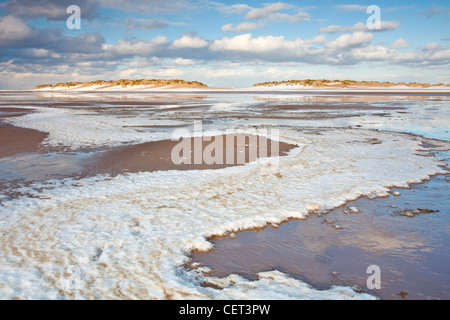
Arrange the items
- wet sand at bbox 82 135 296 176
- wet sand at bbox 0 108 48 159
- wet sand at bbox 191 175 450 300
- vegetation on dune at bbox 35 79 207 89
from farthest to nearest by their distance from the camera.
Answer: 1. vegetation on dune at bbox 35 79 207 89
2. wet sand at bbox 0 108 48 159
3. wet sand at bbox 82 135 296 176
4. wet sand at bbox 191 175 450 300

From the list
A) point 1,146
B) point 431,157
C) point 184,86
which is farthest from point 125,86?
point 431,157

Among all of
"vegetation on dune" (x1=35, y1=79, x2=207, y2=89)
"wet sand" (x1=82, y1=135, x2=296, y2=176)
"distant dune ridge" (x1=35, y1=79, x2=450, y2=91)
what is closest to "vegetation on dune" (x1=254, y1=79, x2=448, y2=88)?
"distant dune ridge" (x1=35, y1=79, x2=450, y2=91)

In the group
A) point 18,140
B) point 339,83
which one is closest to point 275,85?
point 339,83

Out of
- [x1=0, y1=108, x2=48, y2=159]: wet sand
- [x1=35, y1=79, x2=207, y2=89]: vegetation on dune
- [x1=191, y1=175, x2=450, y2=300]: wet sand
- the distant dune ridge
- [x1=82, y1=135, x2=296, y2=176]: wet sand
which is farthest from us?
[x1=35, y1=79, x2=207, y2=89]: vegetation on dune

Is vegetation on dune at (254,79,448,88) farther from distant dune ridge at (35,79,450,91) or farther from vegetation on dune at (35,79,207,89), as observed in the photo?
vegetation on dune at (35,79,207,89)

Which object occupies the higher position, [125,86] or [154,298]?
[125,86]

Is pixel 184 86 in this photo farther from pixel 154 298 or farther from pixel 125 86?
pixel 154 298

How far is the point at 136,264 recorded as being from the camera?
15.1 ft

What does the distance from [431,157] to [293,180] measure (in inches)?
227

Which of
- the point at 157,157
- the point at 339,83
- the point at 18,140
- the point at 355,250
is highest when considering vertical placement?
the point at 339,83

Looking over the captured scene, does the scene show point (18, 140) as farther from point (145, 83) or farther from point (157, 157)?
point (145, 83)

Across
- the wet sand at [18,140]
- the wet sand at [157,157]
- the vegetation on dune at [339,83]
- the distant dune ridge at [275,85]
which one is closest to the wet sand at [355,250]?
the wet sand at [157,157]
